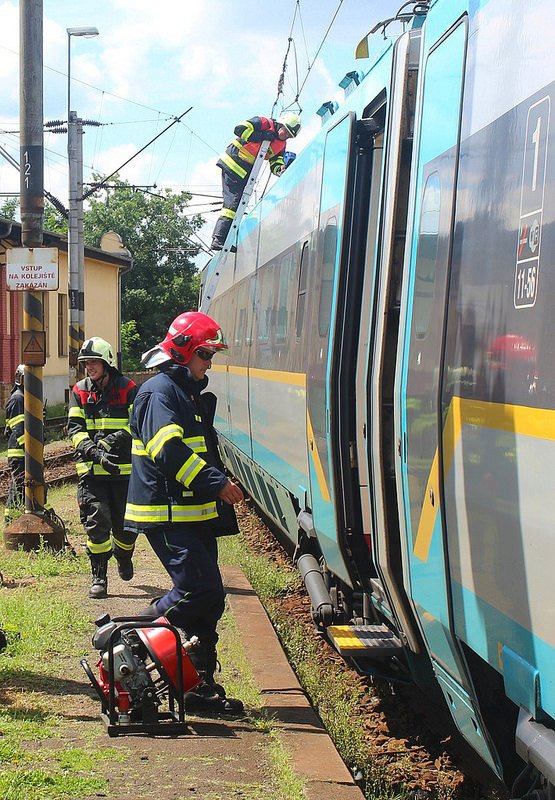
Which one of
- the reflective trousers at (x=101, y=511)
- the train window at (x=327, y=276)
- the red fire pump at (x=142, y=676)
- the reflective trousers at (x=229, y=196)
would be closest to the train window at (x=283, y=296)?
the reflective trousers at (x=101, y=511)

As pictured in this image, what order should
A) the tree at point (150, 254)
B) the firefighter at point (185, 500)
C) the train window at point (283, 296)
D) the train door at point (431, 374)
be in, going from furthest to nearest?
the tree at point (150, 254)
the train window at point (283, 296)
the firefighter at point (185, 500)
the train door at point (431, 374)

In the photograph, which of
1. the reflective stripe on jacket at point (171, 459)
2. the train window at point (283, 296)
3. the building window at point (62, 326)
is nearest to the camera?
the reflective stripe on jacket at point (171, 459)

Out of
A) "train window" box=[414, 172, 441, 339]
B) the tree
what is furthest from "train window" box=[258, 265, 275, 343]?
the tree

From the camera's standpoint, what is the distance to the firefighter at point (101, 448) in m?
8.85

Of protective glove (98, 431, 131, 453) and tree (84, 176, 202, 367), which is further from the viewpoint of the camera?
tree (84, 176, 202, 367)

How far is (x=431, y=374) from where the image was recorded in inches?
162

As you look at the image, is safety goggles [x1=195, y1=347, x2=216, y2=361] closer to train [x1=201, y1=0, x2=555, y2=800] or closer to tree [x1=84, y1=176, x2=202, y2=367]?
train [x1=201, y1=0, x2=555, y2=800]

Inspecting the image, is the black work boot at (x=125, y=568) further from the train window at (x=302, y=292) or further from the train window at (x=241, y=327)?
the train window at (x=241, y=327)

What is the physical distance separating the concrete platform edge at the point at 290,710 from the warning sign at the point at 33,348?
3288 millimetres

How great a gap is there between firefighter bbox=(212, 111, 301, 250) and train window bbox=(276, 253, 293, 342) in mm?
5490

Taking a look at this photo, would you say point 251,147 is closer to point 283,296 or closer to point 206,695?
point 283,296

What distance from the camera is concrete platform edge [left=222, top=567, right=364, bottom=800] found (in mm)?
4984

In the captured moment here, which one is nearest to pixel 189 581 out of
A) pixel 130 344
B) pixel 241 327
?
pixel 241 327

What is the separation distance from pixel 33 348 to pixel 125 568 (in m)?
2.63
